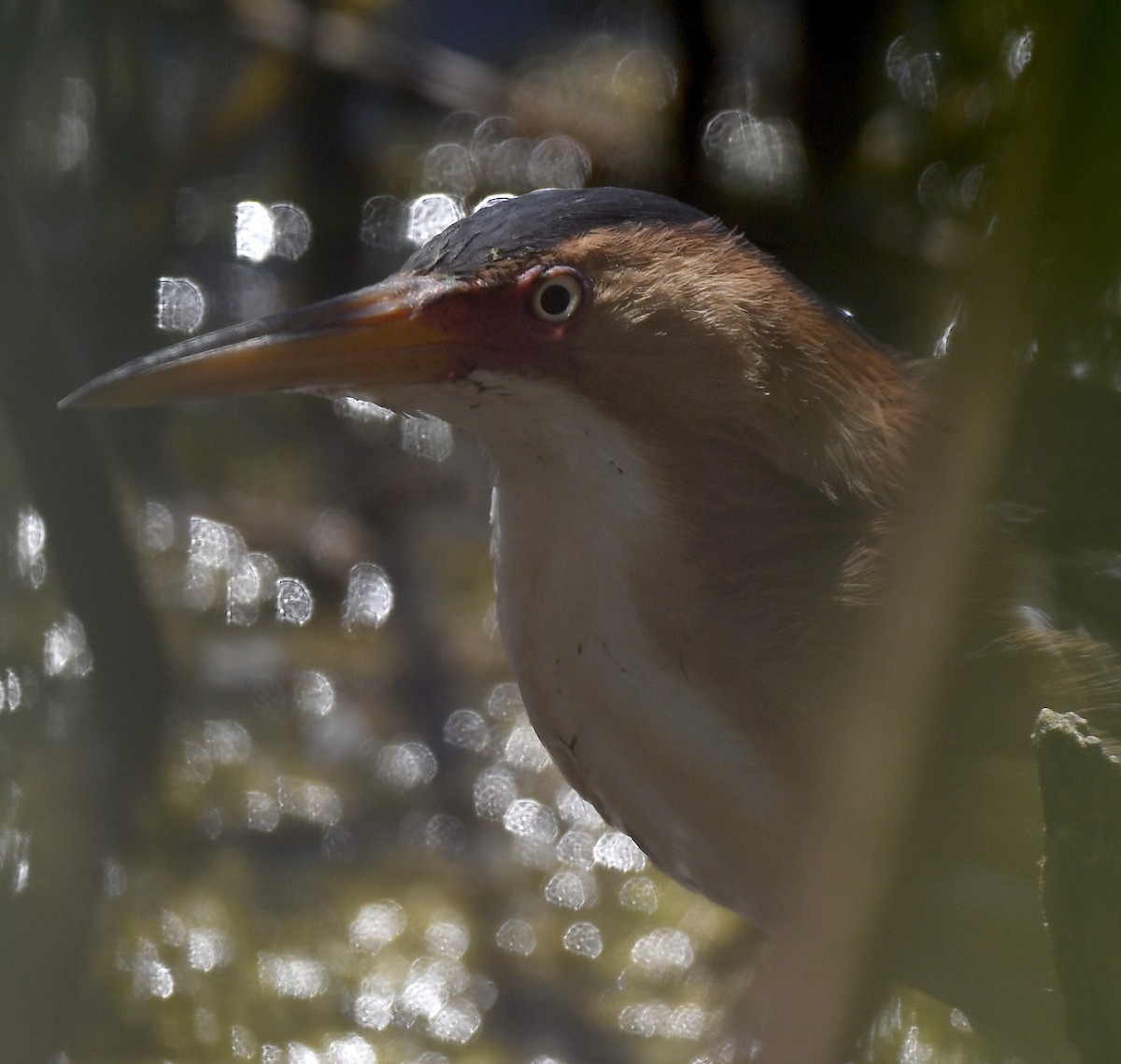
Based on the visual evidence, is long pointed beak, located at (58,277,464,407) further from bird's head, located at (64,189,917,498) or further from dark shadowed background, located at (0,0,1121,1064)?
dark shadowed background, located at (0,0,1121,1064)

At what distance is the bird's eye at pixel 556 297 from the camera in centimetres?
97

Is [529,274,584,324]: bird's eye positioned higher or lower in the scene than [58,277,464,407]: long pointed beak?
higher

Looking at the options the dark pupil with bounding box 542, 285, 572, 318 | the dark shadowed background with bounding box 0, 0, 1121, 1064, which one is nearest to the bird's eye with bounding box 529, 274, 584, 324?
the dark pupil with bounding box 542, 285, 572, 318

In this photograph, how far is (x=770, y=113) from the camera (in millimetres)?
2850

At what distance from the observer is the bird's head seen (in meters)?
0.97

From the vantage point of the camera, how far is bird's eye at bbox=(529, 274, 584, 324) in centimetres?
97

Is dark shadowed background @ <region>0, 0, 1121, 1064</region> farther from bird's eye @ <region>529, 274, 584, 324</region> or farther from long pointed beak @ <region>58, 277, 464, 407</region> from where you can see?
bird's eye @ <region>529, 274, 584, 324</region>

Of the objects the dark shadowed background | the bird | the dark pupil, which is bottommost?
the dark shadowed background

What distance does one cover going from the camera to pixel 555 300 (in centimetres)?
98

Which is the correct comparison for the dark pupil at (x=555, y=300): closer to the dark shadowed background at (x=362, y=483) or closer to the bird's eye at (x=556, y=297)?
the bird's eye at (x=556, y=297)

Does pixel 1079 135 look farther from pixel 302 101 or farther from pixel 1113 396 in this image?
pixel 302 101

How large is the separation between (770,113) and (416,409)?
2075 mm

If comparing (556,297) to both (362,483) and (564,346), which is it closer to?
(564,346)

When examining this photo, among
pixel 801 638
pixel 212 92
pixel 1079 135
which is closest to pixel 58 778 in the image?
pixel 801 638
